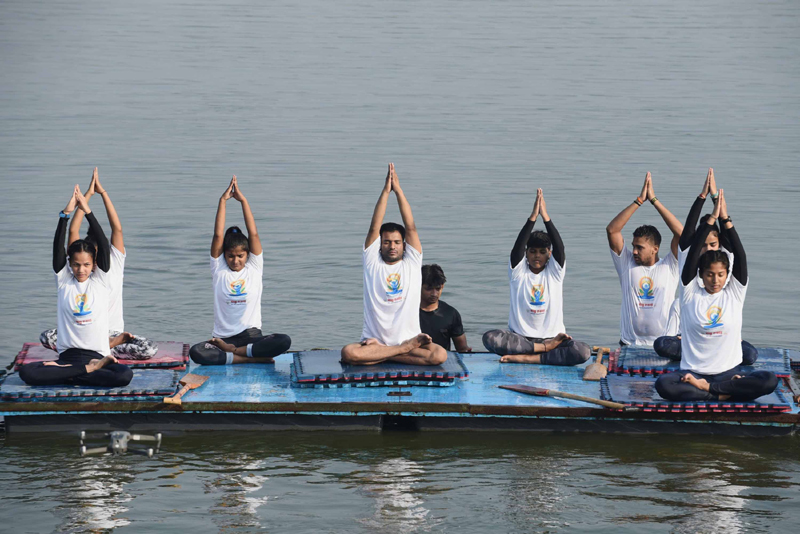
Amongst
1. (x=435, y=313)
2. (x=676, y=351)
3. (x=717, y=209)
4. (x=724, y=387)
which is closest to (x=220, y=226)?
(x=435, y=313)

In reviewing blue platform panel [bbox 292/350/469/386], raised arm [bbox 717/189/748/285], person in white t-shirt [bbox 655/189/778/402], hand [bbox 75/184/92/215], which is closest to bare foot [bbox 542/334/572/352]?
blue platform panel [bbox 292/350/469/386]

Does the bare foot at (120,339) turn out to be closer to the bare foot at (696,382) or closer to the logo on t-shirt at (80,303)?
the logo on t-shirt at (80,303)

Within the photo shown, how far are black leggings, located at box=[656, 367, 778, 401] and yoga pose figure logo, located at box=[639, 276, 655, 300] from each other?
1.69 metres

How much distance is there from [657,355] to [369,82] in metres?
31.3

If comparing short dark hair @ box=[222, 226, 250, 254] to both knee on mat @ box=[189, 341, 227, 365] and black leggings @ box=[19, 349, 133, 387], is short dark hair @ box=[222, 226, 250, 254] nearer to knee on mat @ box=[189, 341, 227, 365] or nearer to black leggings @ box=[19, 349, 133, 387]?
knee on mat @ box=[189, 341, 227, 365]

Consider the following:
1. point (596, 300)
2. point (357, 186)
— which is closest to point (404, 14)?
point (357, 186)

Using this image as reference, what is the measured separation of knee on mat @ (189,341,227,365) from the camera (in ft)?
43.3

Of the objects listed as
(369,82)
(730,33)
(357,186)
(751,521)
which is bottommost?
(751,521)

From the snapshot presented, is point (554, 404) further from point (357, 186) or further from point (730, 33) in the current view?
point (730, 33)

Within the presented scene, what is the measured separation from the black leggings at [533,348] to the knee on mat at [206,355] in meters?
3.00

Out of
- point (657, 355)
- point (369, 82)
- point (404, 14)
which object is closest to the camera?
point (657, 355)

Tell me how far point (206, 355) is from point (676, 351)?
513 cm

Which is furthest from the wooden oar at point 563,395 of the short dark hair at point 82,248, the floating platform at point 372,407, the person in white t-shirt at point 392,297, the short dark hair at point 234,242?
the short dark hair at point 82,248

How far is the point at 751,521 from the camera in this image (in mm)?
10125
